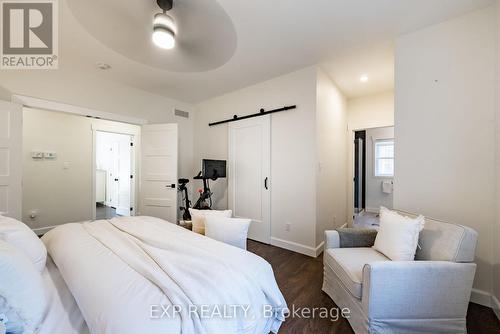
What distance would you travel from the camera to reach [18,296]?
0.81 m

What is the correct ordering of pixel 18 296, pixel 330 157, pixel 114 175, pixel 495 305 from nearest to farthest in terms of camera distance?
pixel 18 296 → pixel 495 305 → pixel 330 157 → pixel 114 175

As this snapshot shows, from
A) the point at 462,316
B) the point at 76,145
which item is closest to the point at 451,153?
the point at 462,316

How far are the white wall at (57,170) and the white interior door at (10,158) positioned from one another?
4.45ft

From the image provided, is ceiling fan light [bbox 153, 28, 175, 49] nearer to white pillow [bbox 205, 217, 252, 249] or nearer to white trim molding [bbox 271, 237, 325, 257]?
white pillow [bbox 205, 217, 252, 249]

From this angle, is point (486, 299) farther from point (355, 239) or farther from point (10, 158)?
point (10, 158)

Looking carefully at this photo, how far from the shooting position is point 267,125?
3.32 metres

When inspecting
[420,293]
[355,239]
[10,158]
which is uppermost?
[10,158]

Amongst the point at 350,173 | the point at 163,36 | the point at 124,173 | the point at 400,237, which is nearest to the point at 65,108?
the point at 163,36

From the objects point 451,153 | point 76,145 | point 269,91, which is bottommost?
point 451,153

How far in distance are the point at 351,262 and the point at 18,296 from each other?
196 centimetres

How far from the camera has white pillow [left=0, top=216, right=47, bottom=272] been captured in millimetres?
1109

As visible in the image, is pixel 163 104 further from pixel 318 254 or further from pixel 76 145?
pixel 318 254

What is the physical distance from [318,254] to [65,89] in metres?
4.43

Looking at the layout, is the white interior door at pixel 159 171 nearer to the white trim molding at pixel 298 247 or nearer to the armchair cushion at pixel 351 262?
the white trim molding at pixel 298 247
